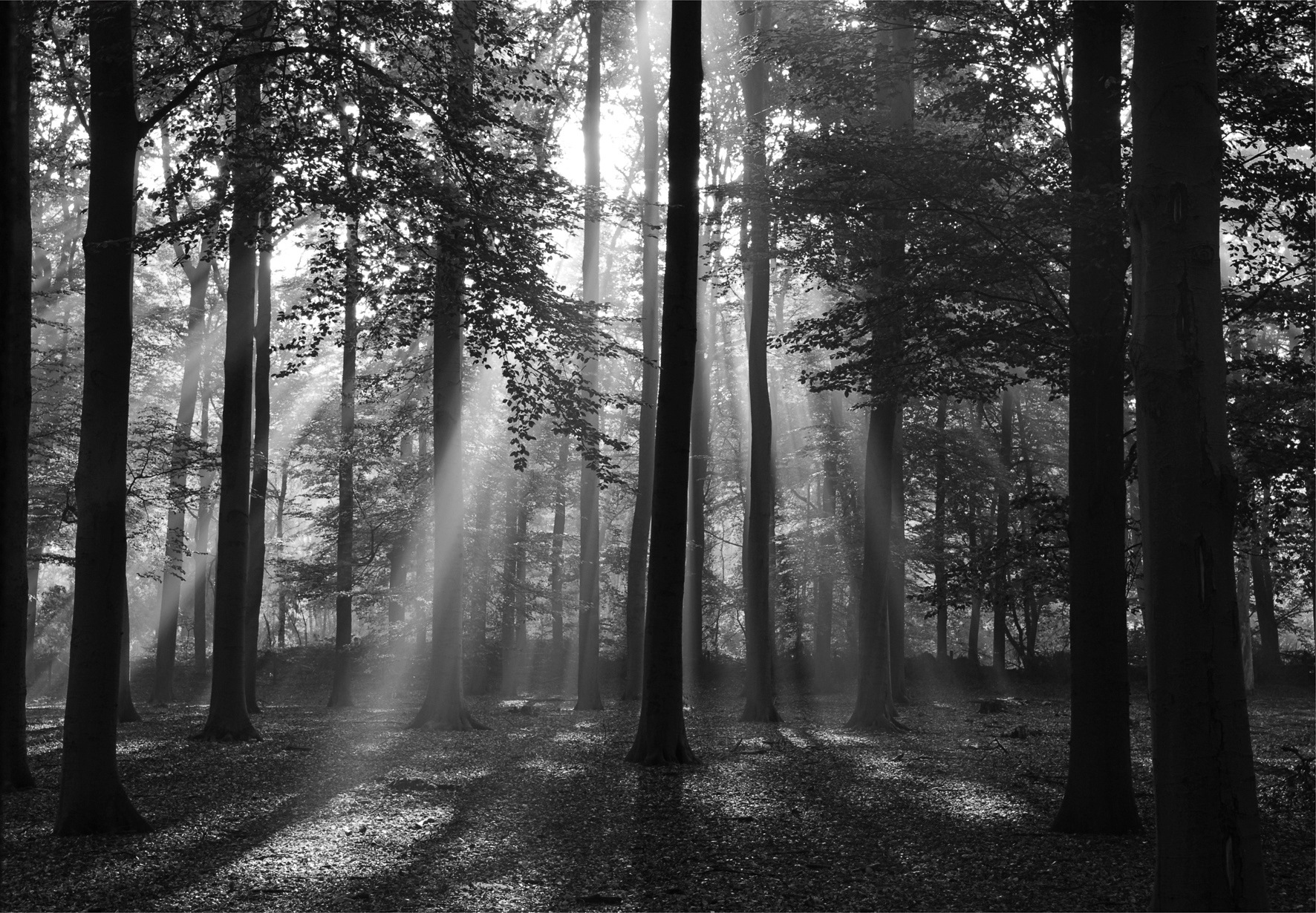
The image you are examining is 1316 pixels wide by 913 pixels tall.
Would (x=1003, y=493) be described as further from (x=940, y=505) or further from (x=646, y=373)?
(x=646, y=373)

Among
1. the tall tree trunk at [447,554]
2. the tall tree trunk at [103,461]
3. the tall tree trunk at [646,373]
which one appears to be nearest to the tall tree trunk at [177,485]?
the tall tree trunk at [447,554]

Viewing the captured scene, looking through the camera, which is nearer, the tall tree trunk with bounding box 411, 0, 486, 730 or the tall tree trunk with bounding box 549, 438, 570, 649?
the tall tree trunk with bounding box 411, 0, 486, 730

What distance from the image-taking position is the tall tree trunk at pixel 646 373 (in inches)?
782

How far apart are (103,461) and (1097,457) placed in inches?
296

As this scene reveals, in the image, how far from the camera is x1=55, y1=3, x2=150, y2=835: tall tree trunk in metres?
7.38

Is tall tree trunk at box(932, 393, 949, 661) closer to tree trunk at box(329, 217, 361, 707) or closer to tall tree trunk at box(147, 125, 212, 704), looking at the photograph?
tree trunk at box(329, 217, 361, 707)

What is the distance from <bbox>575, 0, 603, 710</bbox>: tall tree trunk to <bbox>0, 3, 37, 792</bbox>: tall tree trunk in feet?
33.8

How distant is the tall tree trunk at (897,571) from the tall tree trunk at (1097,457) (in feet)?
29.1

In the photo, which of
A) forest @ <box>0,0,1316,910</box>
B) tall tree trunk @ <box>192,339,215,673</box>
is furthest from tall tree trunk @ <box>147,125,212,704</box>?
forest @ <box>0,0,1316,910</box>

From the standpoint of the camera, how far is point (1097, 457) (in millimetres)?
7727

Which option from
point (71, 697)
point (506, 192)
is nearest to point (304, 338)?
point (506, 192)

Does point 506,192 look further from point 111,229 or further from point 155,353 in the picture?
point 155,353

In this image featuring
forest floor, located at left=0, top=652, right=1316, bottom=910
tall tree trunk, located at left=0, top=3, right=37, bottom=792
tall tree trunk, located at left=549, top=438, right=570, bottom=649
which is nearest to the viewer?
tall tree trunk, located at left=0, top=3, right=37, bottom=792

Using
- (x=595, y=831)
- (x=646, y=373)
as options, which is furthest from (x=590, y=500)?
(x=595, y=831)
